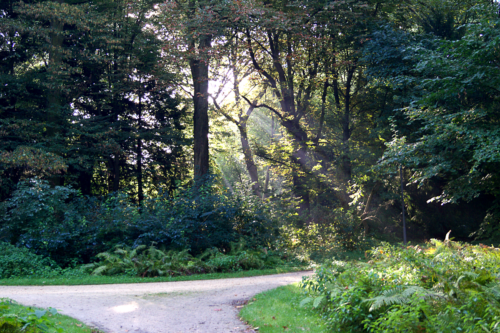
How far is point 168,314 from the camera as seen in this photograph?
6.44 m

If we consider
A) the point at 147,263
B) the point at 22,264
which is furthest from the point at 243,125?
the point at 22,264

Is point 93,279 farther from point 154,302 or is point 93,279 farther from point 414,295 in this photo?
point 414,295

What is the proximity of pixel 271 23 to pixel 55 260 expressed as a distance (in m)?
12.0

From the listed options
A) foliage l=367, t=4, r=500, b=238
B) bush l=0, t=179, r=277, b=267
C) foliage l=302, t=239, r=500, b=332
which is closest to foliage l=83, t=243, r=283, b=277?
bush l=0, t=179, r=277, b=267

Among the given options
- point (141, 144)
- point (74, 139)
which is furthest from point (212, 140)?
point (74, 139)

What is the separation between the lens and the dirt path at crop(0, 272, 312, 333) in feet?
19.4

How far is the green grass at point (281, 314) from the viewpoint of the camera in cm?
551

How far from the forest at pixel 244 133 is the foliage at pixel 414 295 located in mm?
179

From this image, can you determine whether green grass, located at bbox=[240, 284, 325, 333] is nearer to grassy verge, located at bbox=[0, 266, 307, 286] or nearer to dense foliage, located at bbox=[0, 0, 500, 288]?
grassy verge, located at bbox=[0, 266, 307, 286]

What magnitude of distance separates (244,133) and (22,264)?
15742mm

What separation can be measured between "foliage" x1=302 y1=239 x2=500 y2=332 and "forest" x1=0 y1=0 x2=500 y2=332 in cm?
18

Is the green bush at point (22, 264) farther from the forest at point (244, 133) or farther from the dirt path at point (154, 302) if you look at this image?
the dirt path at point (154, 302)

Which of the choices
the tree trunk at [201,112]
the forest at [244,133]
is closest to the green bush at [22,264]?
the forest at [244,133]

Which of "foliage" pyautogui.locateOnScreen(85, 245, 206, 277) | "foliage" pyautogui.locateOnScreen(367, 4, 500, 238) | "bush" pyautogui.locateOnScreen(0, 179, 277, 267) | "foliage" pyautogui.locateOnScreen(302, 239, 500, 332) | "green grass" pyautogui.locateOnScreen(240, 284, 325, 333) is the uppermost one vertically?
"foliage" pyautogui.locateOnScreen(367, 4, 500, 238)
